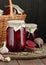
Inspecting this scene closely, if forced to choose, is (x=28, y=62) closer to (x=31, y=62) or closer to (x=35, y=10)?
(x=31, y=62)

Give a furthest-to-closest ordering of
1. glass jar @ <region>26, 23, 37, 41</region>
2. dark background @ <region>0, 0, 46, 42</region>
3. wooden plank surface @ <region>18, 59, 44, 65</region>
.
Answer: dark background @ <region>0, 0, 46, 42</region> → glass jar @ <region>26, 23, 37, 41</region> → wooden plank surface @ <region>18, 59, 44, 65</region>

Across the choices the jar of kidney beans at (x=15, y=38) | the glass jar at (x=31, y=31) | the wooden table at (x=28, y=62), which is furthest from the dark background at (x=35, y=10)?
the wooden table at (x=28, y=62)

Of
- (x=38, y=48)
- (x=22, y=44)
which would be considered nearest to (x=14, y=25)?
(x=22, y=44)

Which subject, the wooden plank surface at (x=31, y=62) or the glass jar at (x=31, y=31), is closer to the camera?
the wooden plank surface at (x=31, y=62)

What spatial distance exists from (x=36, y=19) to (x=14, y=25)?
41cm

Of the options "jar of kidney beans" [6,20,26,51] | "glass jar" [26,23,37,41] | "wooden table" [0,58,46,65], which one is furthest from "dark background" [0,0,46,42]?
"wooden table" [0,58,46,65]

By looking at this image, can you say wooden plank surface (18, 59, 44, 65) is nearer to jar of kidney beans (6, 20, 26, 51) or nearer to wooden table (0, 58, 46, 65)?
wooden table (0, 58, 46, 65)

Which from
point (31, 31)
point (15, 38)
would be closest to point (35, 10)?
point (31, 31)

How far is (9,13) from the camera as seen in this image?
1.20m

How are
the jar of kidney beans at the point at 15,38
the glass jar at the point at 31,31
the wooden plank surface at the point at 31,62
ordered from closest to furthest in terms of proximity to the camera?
the wooden plank surface at the point at 31,62
the jar of kidney beans at the point at 15,38
the glass jar at the point at 31,31

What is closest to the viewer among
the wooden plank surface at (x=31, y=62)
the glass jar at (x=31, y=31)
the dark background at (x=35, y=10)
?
the wooden plank surface at (x=31, y=62)

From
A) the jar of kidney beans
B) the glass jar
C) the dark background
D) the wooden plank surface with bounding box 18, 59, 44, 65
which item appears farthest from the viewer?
the dark background

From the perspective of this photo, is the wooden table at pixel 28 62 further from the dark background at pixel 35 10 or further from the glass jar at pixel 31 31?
the dark background at pixel 35 10

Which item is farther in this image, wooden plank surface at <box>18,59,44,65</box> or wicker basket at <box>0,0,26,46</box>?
wicker basket at <box>0,0,26,46</box>
